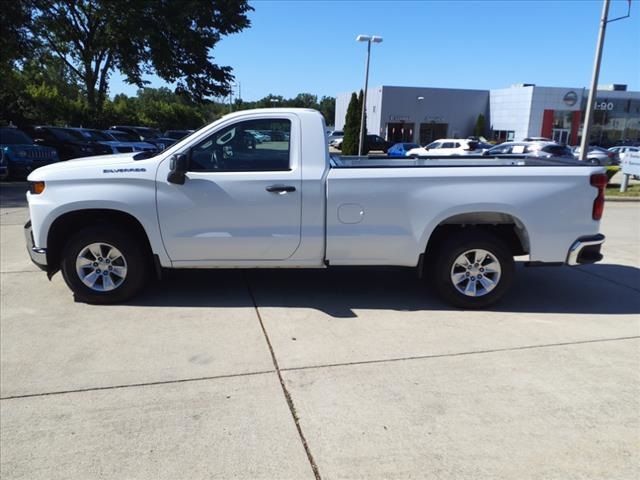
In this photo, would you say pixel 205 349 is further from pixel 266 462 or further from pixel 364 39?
pixel 364 39

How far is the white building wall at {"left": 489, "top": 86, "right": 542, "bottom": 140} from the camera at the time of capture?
166 feet

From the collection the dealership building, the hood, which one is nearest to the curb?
the hood

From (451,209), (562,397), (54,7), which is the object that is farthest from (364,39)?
(562,397)

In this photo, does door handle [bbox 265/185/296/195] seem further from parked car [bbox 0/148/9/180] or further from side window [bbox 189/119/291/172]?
parked car [bbox 0/148/9/180]

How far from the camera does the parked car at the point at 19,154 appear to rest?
14688 mm

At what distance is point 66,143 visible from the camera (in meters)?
18.1

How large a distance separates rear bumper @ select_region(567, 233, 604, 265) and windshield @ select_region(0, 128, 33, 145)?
15726mm

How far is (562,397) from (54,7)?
34.8 m

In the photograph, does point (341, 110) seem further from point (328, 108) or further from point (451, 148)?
point (328, 108)

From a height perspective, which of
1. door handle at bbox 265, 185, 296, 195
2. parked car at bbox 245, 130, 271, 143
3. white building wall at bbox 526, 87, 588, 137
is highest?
white building wall at bbox 526, 87, 588, 137

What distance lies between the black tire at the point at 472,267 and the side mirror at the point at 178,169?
2.63 m

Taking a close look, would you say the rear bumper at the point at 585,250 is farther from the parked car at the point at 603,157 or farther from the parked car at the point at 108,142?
the parked car at the point at 603,157

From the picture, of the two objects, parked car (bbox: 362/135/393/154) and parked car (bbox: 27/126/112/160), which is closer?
parked car (bbox: 27/126/112/160)

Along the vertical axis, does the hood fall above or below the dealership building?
below
